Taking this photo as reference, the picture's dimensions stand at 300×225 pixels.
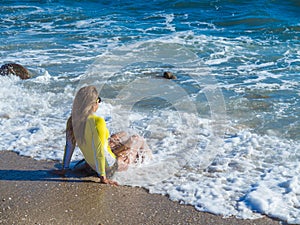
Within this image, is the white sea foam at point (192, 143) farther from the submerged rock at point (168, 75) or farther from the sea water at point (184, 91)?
the submerged rock at point (168, 75)

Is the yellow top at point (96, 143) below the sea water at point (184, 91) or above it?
above

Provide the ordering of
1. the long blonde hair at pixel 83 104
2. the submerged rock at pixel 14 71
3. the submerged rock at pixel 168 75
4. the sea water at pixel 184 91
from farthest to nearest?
the submerged rock at pixel 168 75 → the submerged rock at pixel 14 71 → the sea water at pixel 184 91 → the long blonde hair at pixel 83 104

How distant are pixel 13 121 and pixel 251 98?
4.47 metres

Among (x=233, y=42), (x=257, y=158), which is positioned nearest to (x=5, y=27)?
(x=233, y=42)

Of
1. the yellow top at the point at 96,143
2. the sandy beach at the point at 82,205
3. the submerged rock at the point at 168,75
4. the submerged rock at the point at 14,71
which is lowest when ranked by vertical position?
the submerged rock at the point at 168,75

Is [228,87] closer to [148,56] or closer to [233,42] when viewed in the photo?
[148,56]

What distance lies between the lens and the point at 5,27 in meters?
18.0

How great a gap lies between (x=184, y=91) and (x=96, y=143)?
16.8ft

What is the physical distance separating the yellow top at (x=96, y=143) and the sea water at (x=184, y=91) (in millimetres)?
437

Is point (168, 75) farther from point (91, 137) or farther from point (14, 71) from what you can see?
point (91, 137)

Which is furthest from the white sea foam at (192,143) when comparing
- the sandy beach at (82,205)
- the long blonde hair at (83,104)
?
the long blonde hair at (83,104)

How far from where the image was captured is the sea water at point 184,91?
5609 mm

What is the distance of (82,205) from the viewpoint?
15.8ft

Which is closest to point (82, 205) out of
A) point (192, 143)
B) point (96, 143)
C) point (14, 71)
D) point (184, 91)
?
point (96, 143)
